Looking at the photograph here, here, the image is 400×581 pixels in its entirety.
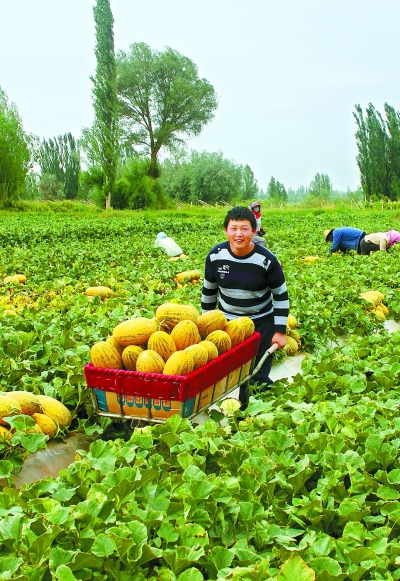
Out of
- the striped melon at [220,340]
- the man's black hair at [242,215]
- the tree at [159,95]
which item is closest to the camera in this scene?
the striped melon at [220,340]

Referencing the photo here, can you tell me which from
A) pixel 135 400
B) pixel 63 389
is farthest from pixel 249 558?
pixel 63 389

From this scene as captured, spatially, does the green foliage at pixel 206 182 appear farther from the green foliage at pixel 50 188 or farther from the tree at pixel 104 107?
the tree at pixel 104 107

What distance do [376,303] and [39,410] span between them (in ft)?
18.0

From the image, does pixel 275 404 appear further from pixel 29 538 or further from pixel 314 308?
pixel 314 308

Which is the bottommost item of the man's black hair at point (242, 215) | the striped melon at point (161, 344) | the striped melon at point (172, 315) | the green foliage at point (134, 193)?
the striped melon at point (161, 344)

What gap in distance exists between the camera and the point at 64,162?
59.1 meters

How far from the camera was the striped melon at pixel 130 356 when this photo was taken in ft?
11.8

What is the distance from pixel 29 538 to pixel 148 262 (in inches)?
383

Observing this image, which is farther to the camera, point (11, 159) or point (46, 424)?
point (11, 159)

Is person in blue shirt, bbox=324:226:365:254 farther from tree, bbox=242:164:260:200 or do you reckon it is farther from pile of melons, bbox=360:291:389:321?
tree, bbox=242:164:260:200

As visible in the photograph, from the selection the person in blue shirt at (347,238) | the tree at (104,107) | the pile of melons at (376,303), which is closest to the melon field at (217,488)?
the pile of melons at (376,303)

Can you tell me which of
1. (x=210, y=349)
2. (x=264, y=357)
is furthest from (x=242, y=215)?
(x=210, y=349)

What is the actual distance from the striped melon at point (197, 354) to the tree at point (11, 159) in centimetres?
3317

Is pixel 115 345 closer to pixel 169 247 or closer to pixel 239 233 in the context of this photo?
pixel 239 233
